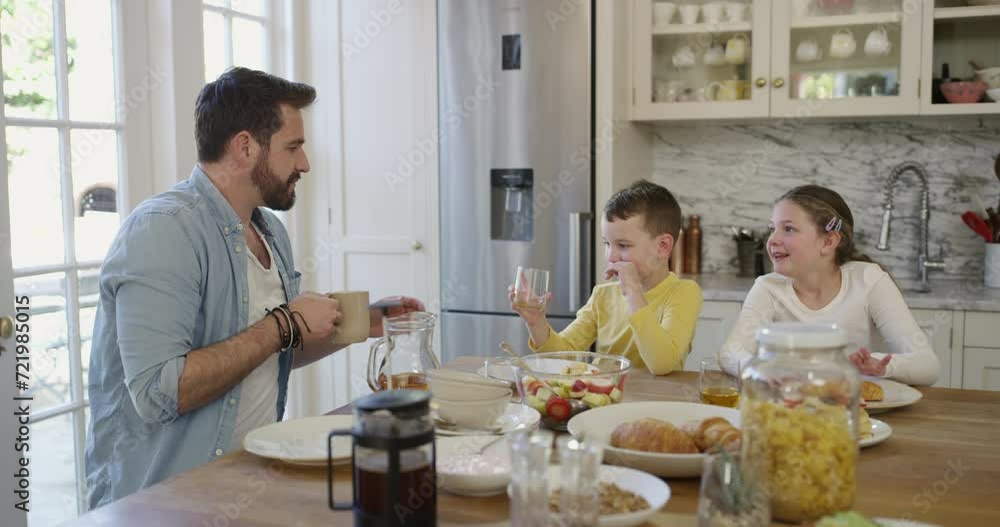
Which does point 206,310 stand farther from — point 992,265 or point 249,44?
point 992,265

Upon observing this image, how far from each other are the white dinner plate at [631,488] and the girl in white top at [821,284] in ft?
3.37

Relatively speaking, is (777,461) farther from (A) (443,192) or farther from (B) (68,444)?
(A) (443,192)

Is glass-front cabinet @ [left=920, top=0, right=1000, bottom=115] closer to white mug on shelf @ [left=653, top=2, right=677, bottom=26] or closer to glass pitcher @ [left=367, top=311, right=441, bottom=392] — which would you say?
white mug on shelf @ [left=653, top=2, right=677, bottom=26]

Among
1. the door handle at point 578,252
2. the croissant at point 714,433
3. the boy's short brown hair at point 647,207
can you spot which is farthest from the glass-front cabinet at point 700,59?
the croissant at point 714,433

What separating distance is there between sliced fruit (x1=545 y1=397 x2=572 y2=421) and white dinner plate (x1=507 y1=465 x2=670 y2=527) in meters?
0.27

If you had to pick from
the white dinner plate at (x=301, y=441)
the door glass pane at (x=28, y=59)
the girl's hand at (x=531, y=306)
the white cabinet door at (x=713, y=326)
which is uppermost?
the door glass pane at (x=28, y=59)

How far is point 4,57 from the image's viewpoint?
7.77 feet

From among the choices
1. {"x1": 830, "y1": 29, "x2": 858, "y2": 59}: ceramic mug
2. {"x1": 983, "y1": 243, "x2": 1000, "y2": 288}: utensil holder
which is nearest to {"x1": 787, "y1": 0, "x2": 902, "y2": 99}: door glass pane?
{"x1": 830, "y1": 29, "x2": 858, "y2": 59}: ceramic mug

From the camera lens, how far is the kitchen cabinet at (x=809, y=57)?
126 inches

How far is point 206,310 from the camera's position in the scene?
5.90 ft

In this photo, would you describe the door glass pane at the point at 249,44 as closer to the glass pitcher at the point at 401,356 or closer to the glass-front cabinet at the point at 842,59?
the glass-front cabinet at the point at 842,59

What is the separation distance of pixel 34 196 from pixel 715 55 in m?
2.43

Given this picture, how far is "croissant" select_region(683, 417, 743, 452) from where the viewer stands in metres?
1.22

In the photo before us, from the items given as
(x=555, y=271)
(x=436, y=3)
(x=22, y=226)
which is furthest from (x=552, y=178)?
(x=22, y=226)
